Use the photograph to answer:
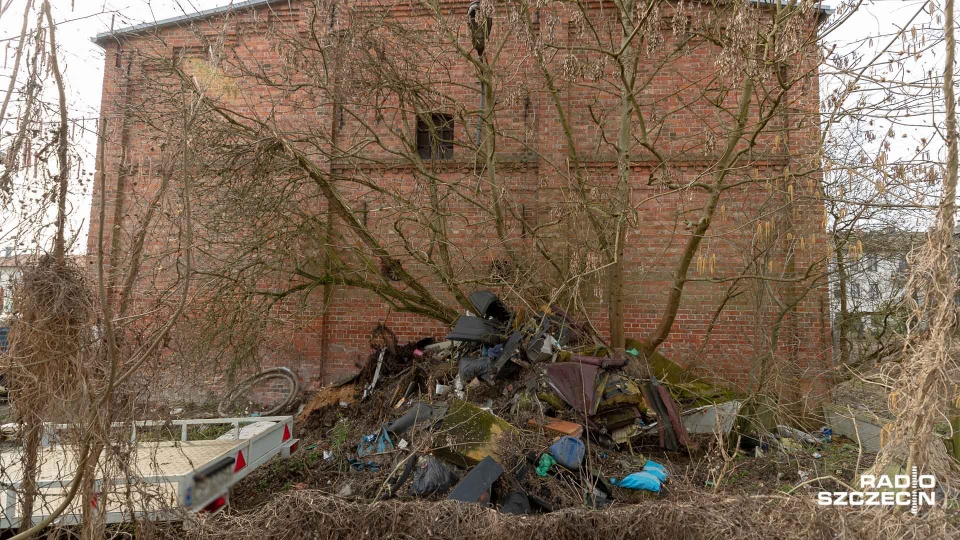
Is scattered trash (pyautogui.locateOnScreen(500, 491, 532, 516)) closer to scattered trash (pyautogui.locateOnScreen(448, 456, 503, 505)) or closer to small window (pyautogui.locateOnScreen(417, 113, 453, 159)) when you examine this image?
scattered trash (pyautogui.locateOnScreen(448, 456, 503, 505))

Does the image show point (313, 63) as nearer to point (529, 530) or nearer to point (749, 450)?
point (529, 530)

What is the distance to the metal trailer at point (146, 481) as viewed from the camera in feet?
7.25

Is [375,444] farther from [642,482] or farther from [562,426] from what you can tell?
[642,482]

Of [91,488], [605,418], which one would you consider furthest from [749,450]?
[91,488]

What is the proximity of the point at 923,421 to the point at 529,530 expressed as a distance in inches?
92.5

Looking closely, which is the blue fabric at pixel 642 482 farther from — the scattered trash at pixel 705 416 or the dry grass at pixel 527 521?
the scattered trash at pixel 705 416

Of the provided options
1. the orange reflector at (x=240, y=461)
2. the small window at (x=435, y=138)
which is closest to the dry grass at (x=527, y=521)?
the orange reflector at (x=240, y=461)

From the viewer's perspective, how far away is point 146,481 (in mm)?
3244

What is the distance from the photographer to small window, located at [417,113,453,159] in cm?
833

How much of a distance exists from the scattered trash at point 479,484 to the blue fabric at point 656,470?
1.51 meters

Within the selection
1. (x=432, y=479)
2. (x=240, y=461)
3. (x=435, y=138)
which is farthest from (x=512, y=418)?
(x=435, y=138)

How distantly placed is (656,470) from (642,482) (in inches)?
14.9

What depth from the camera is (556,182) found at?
8594 mm

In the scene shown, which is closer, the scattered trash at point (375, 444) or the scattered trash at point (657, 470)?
the scattered trash at point (657, 470)
